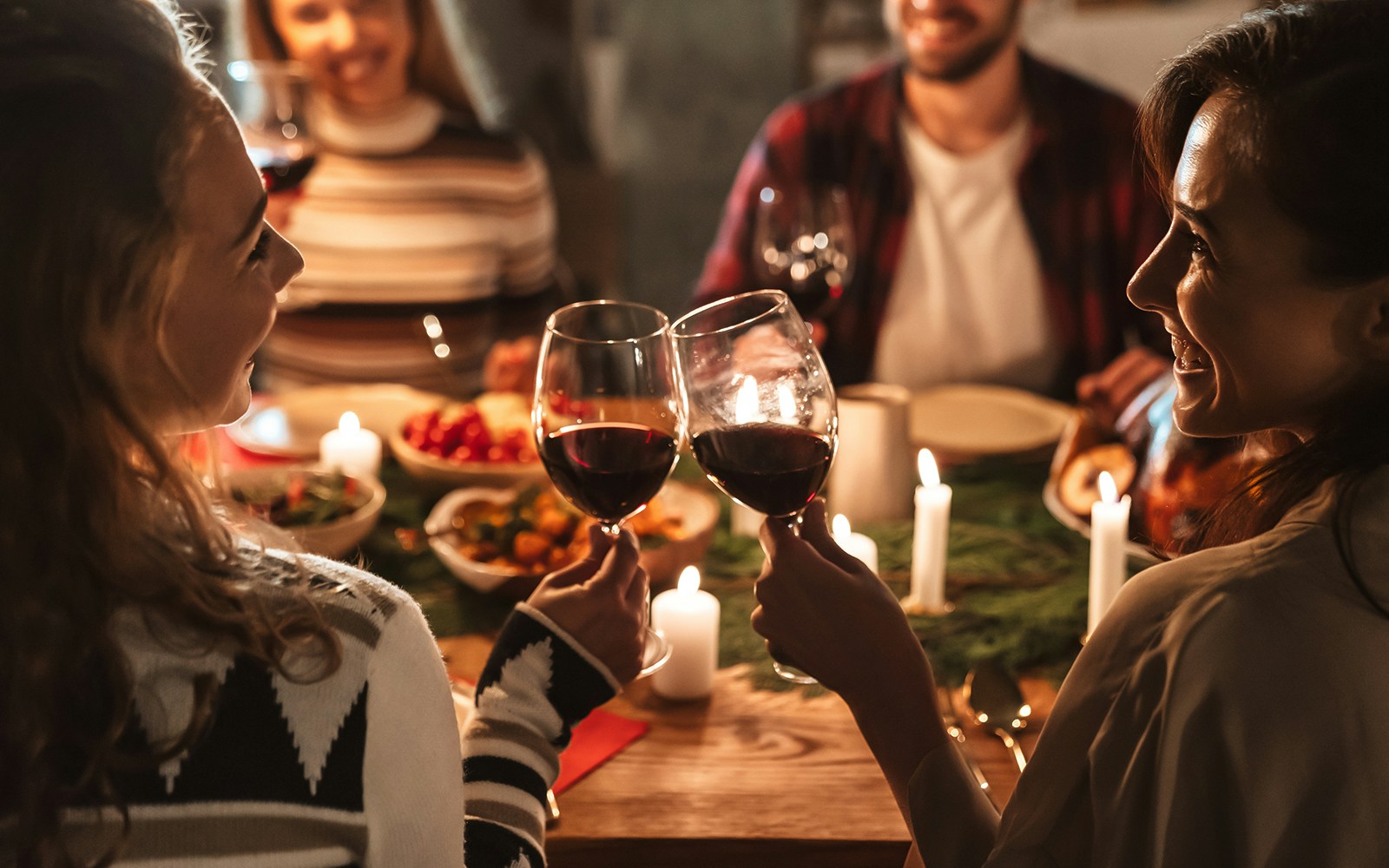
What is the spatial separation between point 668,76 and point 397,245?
1546 millimetres

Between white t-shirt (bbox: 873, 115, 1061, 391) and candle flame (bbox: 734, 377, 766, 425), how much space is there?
1749mm

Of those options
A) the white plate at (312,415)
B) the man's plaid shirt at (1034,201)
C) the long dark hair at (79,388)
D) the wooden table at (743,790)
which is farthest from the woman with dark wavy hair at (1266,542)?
the man's plaid shirt at (1034,201)

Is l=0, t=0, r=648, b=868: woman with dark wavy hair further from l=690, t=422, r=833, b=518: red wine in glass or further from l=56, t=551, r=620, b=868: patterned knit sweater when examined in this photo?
l=690, t=422, r=833, b=518: red wine in glass

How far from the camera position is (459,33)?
3.60 metres

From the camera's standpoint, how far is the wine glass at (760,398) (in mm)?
919

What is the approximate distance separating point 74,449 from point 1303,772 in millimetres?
681

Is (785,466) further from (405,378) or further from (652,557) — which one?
(405,378)

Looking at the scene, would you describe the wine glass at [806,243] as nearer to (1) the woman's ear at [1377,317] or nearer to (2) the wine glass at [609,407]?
(2) the wine glass at [609,407]

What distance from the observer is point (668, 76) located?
392 cm

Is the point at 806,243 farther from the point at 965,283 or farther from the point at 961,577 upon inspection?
the point at 965,283

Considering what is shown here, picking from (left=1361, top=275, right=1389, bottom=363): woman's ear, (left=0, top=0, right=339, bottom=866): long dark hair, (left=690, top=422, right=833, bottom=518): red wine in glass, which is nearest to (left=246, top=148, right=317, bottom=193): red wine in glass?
(left=690, top=422, right=833, bottom=518): red wine in glass

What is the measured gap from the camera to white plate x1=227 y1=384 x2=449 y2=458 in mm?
1737

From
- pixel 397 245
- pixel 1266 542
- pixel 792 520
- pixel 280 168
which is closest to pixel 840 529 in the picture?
pixel 792 520

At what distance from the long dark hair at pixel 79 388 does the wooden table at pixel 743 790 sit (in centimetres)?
39
